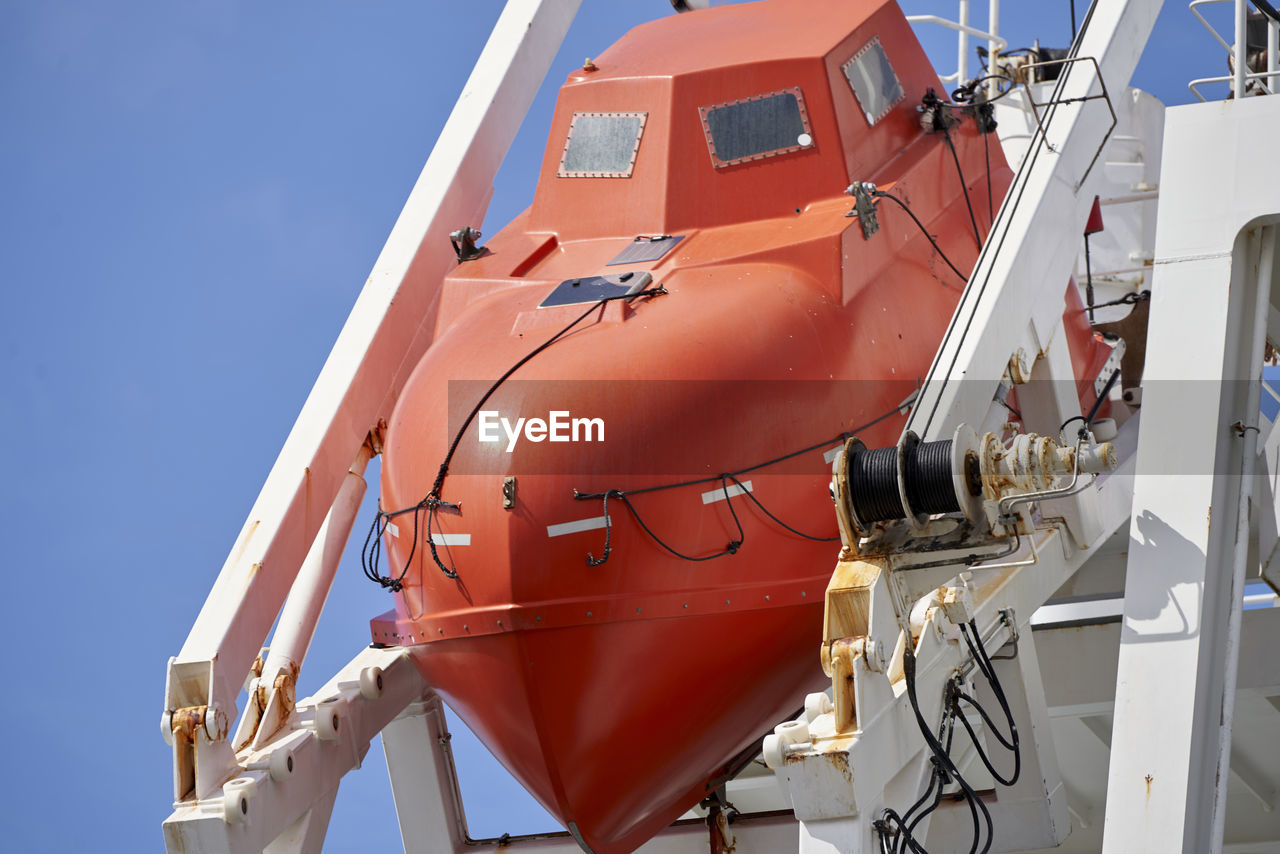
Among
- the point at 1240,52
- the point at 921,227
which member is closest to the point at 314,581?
the point at 921,227

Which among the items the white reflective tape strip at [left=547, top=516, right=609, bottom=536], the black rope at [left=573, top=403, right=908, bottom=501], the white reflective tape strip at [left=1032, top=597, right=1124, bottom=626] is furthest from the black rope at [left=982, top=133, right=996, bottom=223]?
the white reflective tape strip at [left=547, top=516, right=609, bottom=536]

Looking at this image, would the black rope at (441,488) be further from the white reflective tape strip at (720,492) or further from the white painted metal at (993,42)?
the white painted metal at (993,42)

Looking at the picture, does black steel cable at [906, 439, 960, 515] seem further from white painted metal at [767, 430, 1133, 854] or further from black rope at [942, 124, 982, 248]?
black rope at [942, 124, 982, 248]

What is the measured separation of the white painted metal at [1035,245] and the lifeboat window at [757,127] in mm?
995

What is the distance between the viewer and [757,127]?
5.91m

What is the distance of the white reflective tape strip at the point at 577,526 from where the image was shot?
4629 millimetres

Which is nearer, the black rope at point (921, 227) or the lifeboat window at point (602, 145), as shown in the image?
the black rope at point (921, 227)

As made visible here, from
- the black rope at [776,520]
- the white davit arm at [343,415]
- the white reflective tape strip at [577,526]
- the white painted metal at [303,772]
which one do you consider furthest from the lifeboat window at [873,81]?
the white painted metal at [303,772]

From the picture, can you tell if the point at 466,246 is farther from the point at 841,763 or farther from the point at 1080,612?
the point at 841,763

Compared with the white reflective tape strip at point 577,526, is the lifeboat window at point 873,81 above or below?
above

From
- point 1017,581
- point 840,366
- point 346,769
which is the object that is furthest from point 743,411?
point 346,769

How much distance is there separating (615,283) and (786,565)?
1140 mm

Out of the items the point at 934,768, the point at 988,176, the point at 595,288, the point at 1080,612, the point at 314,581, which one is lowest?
the point at 1080,612

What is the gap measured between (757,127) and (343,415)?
1898 mm
